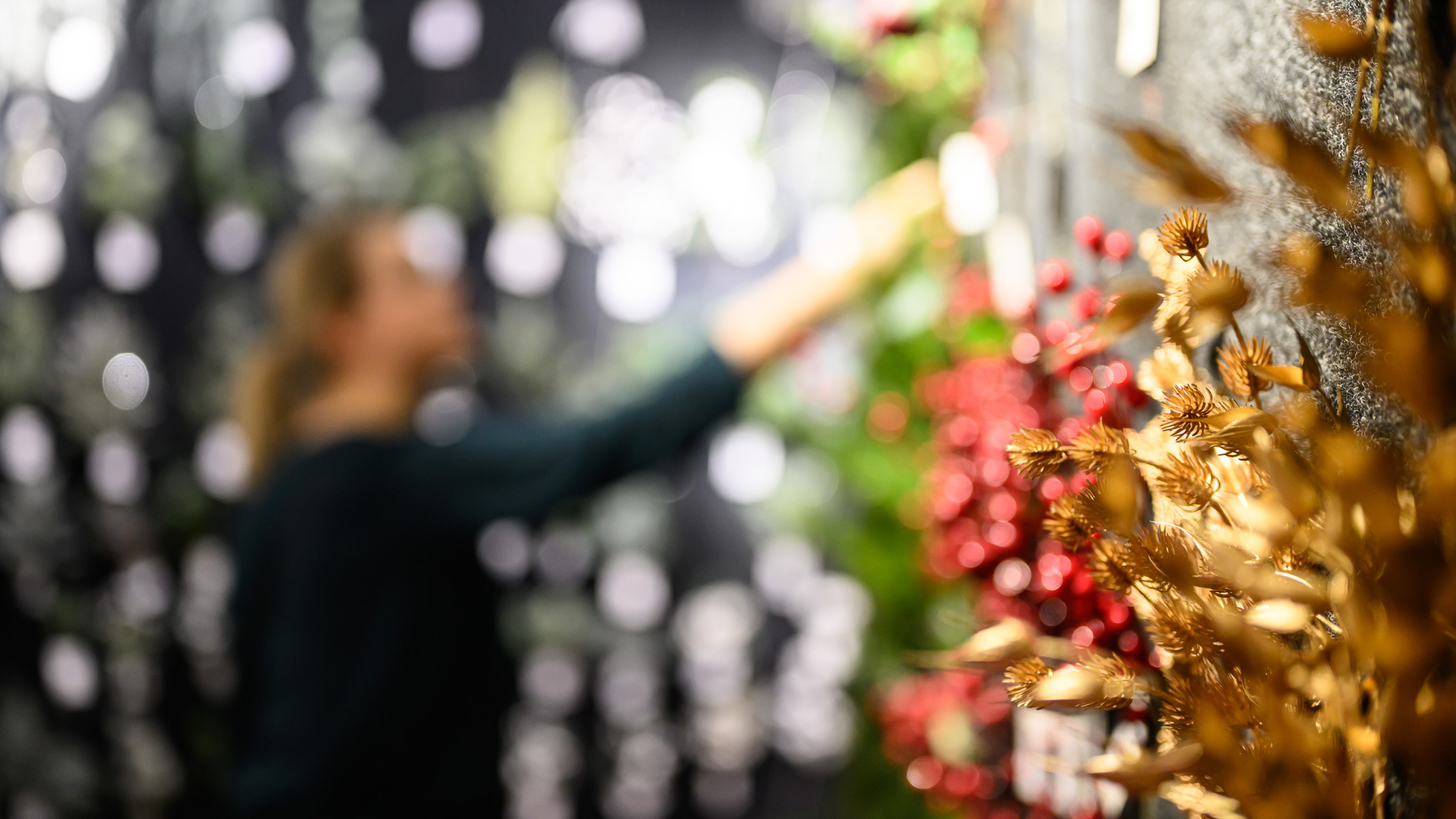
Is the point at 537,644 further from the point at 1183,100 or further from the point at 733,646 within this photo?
the point at 1183,100

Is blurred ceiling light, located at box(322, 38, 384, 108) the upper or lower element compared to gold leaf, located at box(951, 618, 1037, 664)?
upper

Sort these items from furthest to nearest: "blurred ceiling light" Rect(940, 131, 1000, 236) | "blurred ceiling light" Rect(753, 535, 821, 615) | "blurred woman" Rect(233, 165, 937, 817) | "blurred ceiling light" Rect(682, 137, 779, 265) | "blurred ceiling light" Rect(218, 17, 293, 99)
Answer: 1. "blurred ceiling light" Rect(218, 17, 293, 99)
2. "blurred ceiling light" Rect(753, 535, 821, 615)
3. "blurred ceiling light" Rect(682, 137, 779, 265)
4. "blurred woman" Rect(233, 165, 937, 817)
5. "blurred ceiling light" Rect(940, 131, 1000, 236)

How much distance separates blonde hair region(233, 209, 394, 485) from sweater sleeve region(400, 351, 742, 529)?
0.34 metres

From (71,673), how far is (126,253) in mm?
955

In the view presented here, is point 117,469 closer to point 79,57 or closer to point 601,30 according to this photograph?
point 79,57

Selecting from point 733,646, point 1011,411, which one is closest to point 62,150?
point 733,646

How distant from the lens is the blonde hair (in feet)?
4.30

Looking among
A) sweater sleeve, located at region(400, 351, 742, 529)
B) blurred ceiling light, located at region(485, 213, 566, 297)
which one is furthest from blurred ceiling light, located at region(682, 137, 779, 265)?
sweater sleeve, located at region(400, 351, 742, 529)

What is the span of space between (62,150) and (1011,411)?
2.13m

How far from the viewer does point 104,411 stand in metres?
1.84

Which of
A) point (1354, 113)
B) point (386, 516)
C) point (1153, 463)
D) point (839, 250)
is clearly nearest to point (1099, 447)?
point (1153, 463)

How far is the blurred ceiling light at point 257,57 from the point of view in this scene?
1.66 metres

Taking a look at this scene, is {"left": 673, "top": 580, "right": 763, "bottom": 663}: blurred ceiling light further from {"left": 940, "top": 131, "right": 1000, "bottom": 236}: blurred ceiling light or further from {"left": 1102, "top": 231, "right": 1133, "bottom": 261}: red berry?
{"left": 1102, "top": 231, "right": 1133, "bottom": 261}: red berry

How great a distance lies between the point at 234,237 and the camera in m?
1.74
